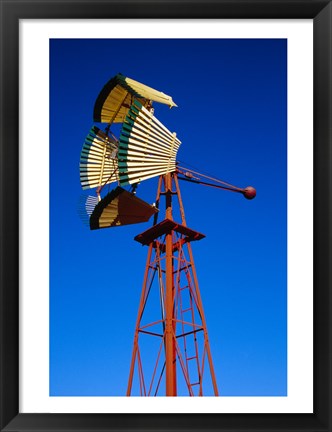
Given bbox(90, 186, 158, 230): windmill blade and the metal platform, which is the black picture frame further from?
the metal platform

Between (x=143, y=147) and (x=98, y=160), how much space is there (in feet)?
8.89

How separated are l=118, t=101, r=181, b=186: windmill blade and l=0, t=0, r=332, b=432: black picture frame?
232 inches

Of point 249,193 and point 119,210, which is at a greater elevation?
point 249,193

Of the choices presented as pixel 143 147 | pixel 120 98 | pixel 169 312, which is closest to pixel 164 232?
pixel 169 312

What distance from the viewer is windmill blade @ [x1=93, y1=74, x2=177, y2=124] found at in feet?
53.8

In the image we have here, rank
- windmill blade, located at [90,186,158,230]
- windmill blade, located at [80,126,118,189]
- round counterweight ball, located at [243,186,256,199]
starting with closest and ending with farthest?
1. windmill blade, located at [90,186,158,230]
2. round counterweight ball, located at [243,186,256,199]
3. windmill blade, located at [80,126,118,189]

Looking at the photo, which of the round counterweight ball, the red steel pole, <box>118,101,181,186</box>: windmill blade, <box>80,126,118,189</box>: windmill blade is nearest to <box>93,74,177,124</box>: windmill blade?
<box>118,101,181,186</box>: windmill blade

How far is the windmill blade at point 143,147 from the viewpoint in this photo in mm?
16781
